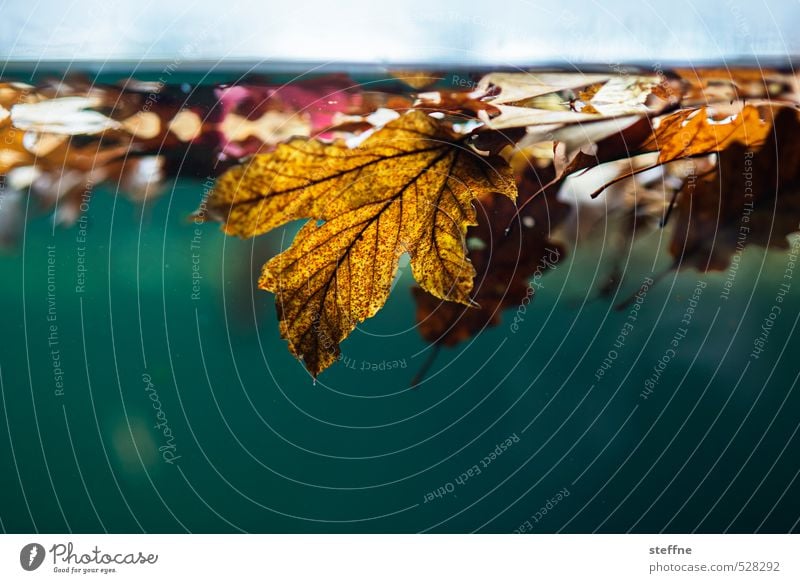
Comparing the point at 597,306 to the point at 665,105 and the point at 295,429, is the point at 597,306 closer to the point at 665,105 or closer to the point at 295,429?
the point at 665,105

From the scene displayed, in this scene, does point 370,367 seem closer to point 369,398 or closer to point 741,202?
point 369,398

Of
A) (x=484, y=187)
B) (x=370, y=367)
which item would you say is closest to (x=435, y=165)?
(x=484, y=187)

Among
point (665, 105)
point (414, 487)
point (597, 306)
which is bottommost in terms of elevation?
point (414, 487)

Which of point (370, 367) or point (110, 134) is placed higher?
point (110, 134)

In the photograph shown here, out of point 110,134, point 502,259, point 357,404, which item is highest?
point 110,134

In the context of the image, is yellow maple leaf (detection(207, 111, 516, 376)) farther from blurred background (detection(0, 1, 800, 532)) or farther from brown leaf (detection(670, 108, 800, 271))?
brown leaf (detection(670, 108, 800, 271))

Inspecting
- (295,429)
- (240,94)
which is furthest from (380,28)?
(295,429)
